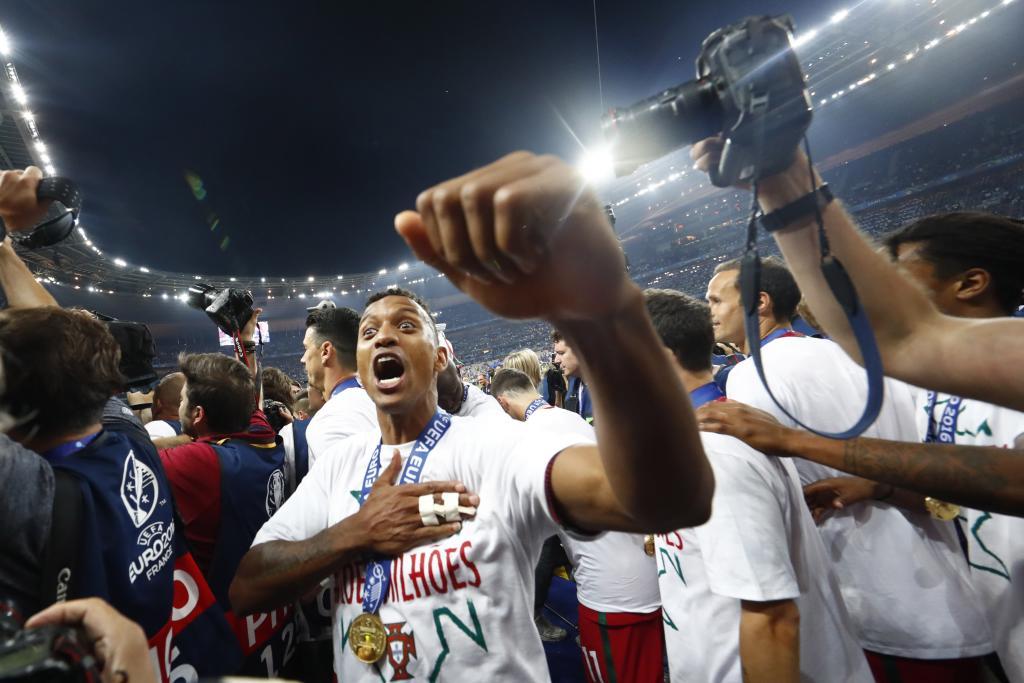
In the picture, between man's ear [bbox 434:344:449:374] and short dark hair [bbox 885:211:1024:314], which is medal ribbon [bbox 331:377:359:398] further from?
short dark hair [bbox 885:211:1024:314]

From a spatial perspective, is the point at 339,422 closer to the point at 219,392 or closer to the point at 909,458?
the point at 219,392

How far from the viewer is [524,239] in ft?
1.86

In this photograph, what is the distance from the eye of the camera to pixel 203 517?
2.10m

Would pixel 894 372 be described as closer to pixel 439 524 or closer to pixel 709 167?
pixel 709 167

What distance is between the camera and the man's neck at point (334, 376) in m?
3.24

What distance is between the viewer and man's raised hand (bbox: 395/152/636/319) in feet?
1.82

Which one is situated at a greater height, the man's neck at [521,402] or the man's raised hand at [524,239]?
the man's neck at [521,402]

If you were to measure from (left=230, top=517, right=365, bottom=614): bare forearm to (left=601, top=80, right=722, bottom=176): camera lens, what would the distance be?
50.7 inches

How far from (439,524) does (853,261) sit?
1.37 m

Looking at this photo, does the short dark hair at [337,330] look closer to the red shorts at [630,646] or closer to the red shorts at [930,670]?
the red shorts at [630,646]

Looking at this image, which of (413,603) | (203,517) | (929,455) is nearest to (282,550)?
(413,603)

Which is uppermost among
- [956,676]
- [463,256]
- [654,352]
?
[463,256]

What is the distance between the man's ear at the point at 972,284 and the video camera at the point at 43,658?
246cm

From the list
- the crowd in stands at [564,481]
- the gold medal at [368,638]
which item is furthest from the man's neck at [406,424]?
the gold medal at [368,638]
